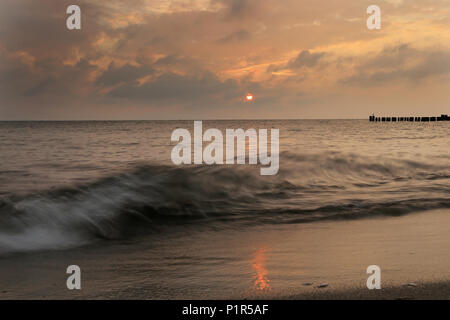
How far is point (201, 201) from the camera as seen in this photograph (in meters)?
9.01

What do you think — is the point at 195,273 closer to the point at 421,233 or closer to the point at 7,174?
the point at 421,233

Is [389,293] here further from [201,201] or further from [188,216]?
[201,201]

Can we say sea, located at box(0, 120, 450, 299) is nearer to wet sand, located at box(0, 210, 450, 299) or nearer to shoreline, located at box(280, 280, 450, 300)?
wet sand, located at box(0, 210, 450, 299)

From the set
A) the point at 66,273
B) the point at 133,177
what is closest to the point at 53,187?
the point at 133,177

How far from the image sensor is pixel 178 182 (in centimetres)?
1087

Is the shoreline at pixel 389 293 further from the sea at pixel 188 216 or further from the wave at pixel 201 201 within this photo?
the wave at pixel 201 201

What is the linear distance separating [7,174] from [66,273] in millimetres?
9478

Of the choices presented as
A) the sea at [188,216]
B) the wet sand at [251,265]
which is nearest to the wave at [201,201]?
the sea at [188,216]

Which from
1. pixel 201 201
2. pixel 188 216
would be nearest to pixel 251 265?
pixel 188 216

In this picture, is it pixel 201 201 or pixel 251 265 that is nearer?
pixel 251 265

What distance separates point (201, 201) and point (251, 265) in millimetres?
4730

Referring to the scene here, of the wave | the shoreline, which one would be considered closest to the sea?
the wave

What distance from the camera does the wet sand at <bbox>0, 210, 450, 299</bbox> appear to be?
3574 millimetres

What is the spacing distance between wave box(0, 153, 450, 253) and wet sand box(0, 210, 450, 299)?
2.82 ft
